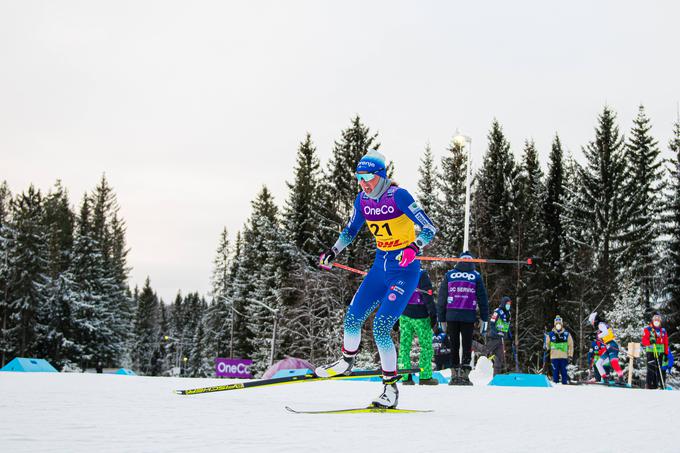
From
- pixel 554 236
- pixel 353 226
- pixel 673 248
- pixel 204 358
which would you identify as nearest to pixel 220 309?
pixel 204 358

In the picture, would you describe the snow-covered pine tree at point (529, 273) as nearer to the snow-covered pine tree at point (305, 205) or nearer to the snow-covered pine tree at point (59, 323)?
the snow-covered pine tree at point (305, 205)

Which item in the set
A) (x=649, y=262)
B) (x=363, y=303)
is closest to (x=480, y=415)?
(x=363, y=303)

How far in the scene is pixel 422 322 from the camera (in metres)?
11.8

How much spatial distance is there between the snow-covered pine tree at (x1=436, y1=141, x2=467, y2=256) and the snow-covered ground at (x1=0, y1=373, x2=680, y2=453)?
36.4 meters

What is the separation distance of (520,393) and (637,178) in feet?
128

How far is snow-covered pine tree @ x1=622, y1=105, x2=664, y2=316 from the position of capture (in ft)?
139

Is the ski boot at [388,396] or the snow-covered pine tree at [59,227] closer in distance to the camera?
the ski boot at [388,396]

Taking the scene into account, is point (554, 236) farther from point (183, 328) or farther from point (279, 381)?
point (183, 328)

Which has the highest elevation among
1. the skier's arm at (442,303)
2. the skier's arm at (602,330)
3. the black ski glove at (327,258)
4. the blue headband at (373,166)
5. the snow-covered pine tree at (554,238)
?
the snow-covered pine tree at (554,238)

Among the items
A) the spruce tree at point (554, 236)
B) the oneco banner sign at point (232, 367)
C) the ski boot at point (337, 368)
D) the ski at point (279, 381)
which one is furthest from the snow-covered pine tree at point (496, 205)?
the ski boot at point (337, 368)

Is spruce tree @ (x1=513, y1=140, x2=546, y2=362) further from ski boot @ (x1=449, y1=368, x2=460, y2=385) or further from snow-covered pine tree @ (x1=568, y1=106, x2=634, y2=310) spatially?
ski boot @ (x1=449, y1=368, x2=460, y2=385)

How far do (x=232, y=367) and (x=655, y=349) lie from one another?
17422mm

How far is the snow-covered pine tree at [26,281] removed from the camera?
50188 mm

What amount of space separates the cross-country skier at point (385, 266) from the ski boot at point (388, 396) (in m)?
0.11
